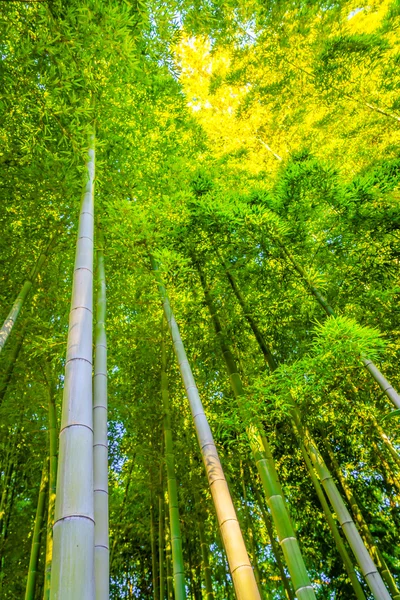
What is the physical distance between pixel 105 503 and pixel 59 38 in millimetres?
2608

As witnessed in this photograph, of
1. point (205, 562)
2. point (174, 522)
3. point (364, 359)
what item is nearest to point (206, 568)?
point (205, 562)

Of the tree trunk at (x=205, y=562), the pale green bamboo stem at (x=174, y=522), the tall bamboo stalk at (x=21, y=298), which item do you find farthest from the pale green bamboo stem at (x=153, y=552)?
the tall bamboo stalk at (x=21, y=298)

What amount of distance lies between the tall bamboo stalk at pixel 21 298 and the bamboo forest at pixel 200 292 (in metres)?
0.02

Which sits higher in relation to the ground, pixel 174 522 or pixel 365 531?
pixel 174 522

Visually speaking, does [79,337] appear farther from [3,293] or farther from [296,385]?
[3,293]

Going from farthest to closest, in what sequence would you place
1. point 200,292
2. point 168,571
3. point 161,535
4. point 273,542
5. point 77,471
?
1. point 168,571
2. point 161,535
3. point 273,542
4. point 200,292
5. point 77,471

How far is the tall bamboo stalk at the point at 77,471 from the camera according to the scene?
1.01 metres

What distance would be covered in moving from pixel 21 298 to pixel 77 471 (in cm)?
241

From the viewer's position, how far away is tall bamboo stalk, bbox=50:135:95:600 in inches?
39.8

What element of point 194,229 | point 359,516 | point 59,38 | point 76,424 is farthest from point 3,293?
point 359,516

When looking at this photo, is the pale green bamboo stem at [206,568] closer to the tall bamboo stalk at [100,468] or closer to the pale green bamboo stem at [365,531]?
the pale green bamboo stem at [365,531]

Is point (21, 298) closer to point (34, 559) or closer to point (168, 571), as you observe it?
point (34, 559)

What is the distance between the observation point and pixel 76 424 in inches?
50.9

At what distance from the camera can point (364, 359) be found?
2748mm
